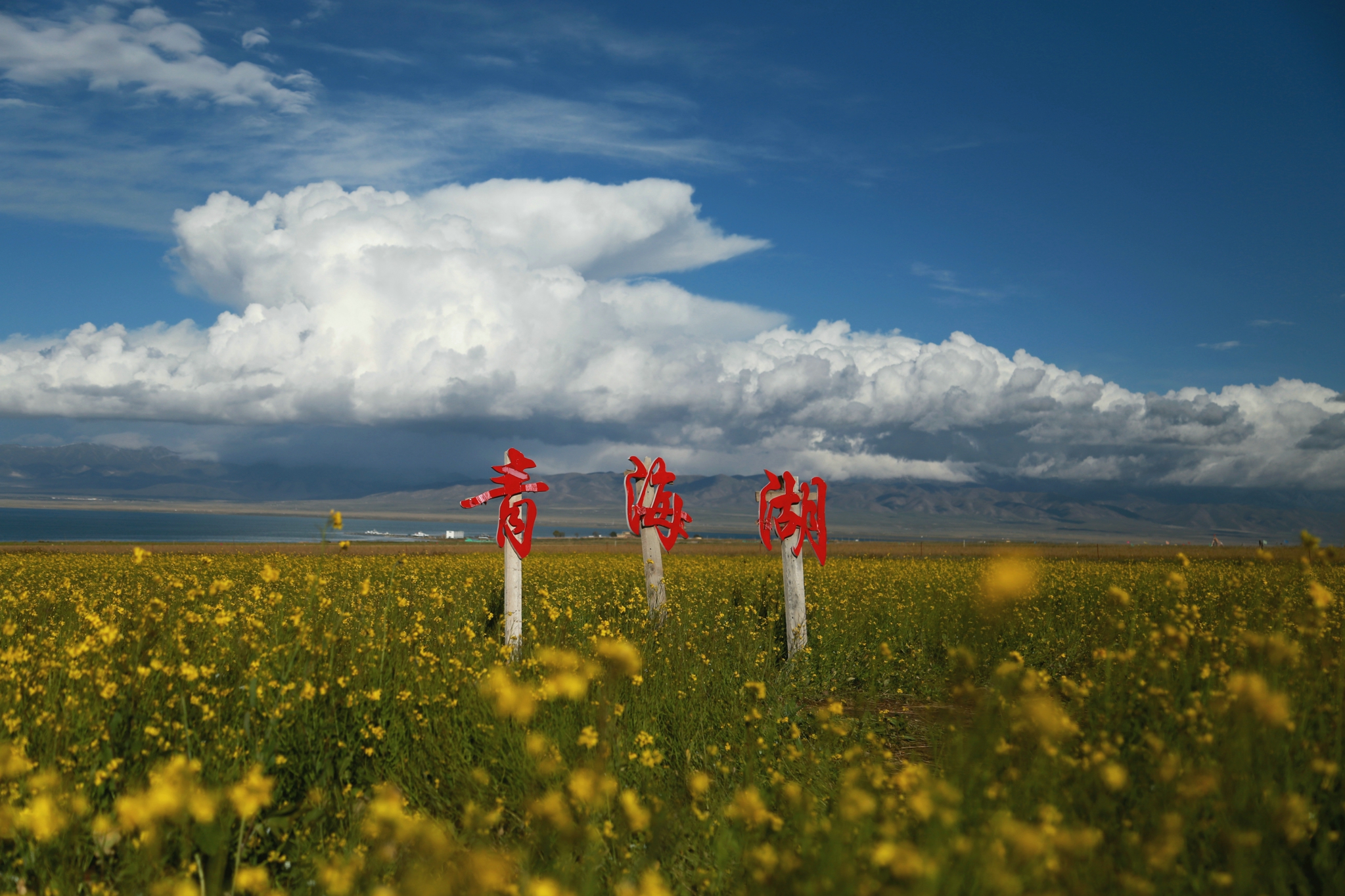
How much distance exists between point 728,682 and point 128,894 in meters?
4.90

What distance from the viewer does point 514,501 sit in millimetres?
9516

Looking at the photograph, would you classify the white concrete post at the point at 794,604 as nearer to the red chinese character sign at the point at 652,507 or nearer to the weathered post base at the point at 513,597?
the red chinese character sign at the point at 652,507

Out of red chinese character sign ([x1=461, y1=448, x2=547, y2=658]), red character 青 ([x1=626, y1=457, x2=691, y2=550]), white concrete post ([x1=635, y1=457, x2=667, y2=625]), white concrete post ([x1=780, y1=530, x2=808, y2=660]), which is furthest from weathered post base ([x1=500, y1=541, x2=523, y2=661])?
white concrete post ([x1=780, y1=530, x2=808, y2=660])

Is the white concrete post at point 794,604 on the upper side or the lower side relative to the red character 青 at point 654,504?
lower

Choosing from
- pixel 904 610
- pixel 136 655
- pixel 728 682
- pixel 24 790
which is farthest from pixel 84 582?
pixel 904 610

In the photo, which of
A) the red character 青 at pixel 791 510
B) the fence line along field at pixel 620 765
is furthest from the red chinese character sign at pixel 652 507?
the fence line along field at pixel 620 765

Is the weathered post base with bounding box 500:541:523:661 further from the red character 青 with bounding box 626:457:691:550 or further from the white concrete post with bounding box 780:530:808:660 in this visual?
the white concrete post with bounding box 780:530:808:660

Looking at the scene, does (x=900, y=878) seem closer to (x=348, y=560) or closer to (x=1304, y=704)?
(x=1304, y=704)

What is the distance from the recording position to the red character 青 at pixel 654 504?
37.8 ft

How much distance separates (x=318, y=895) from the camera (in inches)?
138

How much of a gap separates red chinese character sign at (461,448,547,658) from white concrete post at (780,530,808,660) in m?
3.44

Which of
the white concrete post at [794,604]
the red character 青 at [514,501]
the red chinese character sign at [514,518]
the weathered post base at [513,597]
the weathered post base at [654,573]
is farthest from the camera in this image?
the weathered post base at [654,573]

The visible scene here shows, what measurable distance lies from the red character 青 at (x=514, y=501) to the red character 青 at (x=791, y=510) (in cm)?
333

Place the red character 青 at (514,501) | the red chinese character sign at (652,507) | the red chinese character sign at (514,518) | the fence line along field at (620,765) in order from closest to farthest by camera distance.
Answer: the fence line along field at (620,765), the red chinese character sign at (514,518), the red character 青 at (514,501), the red chinese character sign at (652,507)
